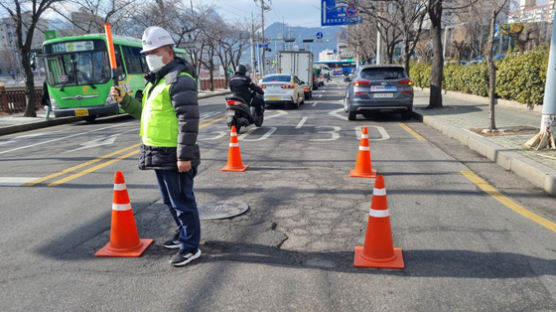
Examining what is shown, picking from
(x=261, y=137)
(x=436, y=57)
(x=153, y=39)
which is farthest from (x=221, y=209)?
(x=436, y=57)

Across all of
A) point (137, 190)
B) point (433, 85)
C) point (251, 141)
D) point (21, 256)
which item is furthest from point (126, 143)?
point (433, 85)

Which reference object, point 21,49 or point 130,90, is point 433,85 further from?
point 21,49

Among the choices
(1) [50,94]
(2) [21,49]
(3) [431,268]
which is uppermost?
(2) [21,49]

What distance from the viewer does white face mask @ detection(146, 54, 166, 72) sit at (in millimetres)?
3275

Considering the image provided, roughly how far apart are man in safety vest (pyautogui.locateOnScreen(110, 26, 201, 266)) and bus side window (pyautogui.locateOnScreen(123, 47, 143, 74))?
48.6ft

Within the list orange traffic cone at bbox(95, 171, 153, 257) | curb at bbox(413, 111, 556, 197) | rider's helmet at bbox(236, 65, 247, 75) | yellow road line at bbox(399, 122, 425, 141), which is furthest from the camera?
rider's helmet at bbox(236, 65, 247, 75)

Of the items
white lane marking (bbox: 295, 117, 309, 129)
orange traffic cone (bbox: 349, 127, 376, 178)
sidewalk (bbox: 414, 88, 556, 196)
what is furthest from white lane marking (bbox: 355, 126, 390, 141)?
orange traffic cone (bbox: 349, 127, 376, 178)

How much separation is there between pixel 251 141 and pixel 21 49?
41.9 ft

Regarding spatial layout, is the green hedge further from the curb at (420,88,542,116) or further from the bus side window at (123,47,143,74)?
the bus side window at (123,47,143,74)

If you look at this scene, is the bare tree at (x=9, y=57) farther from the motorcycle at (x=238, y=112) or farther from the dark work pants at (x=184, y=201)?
the dark work pants at (x=184, y=201)

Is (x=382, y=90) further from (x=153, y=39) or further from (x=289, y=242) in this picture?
(x=153, y=39)

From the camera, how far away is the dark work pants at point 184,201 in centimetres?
342

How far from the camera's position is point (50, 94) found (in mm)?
16062

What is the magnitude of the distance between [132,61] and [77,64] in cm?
227
